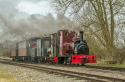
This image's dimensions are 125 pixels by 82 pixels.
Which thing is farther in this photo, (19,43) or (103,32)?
(19,43)

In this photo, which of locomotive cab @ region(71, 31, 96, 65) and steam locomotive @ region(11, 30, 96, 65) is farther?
steam locomotive @ region(11, 30, 96, 65)

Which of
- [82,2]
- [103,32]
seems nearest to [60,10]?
[82,2]

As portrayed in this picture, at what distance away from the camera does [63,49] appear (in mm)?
26828

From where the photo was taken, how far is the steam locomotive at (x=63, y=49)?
2556 cm

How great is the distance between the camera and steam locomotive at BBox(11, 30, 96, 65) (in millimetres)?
25562

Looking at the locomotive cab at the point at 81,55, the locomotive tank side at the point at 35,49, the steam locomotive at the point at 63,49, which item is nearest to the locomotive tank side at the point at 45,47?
the steam locomotive at the point at 63,49

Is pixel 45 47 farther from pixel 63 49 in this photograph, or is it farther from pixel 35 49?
pixel 63 49

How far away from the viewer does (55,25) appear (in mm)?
34562

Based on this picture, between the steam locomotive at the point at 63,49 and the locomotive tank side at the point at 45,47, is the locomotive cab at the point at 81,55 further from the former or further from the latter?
the locomotive tank side at the point at 45,47

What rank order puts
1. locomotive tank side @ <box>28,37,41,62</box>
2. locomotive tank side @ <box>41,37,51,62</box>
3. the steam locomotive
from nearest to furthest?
the steam locomotive, locomotive tank side @ <box>41,37,51,62</box>, locomotive tank side @ <box>28,37,41,62</box>

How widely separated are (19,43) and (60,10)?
33.1 feet

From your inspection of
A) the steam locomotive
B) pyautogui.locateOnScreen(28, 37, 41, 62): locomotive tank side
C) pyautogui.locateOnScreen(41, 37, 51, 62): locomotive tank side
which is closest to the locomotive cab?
the steam locomotive

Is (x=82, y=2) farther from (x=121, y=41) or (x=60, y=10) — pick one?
(x=121, y=41)

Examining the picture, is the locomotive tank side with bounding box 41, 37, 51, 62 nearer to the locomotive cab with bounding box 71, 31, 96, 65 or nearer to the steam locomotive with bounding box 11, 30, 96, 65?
the steam locomotive with bounding box 11, 30, 96, 65
